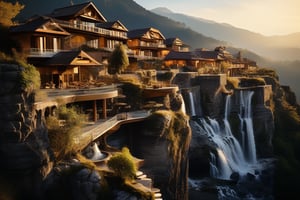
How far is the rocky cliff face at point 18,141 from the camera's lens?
16156mm

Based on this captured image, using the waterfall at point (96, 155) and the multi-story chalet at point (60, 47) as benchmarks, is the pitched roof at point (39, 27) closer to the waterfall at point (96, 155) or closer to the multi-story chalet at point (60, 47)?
the multi-story chalet at point (60, 47)

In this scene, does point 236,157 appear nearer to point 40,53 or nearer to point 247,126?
point 247,126

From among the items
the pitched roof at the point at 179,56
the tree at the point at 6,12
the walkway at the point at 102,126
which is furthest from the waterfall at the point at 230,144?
the tree at the point at 6,12

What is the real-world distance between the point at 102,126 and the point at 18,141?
8183mm

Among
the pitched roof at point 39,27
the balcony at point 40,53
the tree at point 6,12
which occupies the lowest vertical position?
the balcony at point 40,53

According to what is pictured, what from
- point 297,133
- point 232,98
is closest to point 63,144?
point 232,98

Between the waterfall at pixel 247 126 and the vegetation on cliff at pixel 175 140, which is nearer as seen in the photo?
the vegetation on cliff at pixel 175 140

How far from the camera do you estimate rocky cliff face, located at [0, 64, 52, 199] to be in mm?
16156

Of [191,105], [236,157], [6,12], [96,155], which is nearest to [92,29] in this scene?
[6,12]

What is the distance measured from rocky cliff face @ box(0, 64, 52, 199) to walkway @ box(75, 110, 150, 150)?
370cm

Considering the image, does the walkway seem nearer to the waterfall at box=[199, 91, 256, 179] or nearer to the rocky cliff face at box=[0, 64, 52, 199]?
the rocky cliff face at box=[0, 64, 52, 199]

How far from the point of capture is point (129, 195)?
17141 mm

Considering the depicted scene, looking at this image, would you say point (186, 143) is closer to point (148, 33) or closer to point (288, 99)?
point (148, 33)

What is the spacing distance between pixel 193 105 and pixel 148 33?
85.7ft
